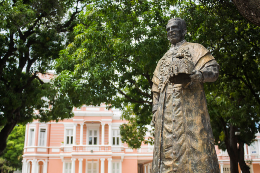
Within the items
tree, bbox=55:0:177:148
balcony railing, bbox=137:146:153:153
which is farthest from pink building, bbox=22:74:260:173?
tree, bbox=55:0:177:148

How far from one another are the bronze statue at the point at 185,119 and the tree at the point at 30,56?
30.2ft

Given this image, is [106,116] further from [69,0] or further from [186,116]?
[186,116]

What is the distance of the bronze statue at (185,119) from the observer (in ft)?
9.94

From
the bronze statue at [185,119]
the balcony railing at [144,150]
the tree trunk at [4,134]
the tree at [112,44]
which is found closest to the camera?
the bronze statue at [185,119]

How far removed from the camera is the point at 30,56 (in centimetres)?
1420

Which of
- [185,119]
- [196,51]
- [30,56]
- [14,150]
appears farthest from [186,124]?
[14,150]

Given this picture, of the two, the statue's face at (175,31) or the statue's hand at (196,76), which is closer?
the statue's hand at (196,76)

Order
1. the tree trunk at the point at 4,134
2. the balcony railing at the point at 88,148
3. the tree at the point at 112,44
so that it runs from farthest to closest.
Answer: the balcony railing at the point at 88,148 < the tree trunk at the point at 4,134 < the tree at the point at 112,44

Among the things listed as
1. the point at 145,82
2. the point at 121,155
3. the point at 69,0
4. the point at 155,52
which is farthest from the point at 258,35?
the point at 121,155

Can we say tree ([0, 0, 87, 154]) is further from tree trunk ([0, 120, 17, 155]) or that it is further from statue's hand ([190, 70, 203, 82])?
statue's hand ([190, 70, 203, 82])

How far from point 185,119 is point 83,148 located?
28.1 meters

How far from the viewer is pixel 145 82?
13430 mm

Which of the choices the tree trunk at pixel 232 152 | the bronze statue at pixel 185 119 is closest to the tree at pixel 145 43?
the tree trunk at pixel 232 152

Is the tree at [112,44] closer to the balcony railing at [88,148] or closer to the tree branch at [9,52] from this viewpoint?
the tree branch at [9,52]
